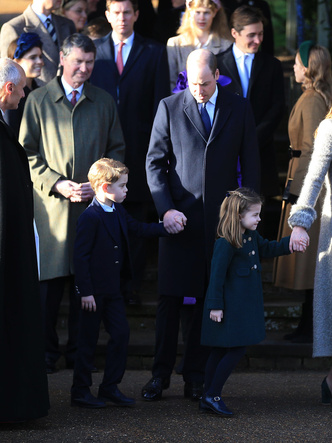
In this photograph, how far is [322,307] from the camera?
5.68 m

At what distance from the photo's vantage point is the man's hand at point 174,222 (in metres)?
5.62

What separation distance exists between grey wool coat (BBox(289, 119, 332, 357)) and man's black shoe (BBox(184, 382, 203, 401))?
0.74 meters

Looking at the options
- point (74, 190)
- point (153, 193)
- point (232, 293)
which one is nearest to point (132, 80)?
point (74, 190)

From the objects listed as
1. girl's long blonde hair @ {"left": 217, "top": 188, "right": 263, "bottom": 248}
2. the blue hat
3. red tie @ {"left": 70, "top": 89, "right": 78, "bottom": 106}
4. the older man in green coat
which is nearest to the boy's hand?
girl's long blonde hair @ {"left": 217, "top": 188, "right": 263, "bottom": 248}

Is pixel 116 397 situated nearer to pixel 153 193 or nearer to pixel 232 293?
pixel 232 293

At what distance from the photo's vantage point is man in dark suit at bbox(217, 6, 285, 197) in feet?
24.1

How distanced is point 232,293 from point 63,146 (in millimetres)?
1842

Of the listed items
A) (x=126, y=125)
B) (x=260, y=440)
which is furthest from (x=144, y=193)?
(x=260, y=440)

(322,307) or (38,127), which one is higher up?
(38,127)

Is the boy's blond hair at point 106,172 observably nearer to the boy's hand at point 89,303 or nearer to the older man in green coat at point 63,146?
the boy's hand at point 89,303

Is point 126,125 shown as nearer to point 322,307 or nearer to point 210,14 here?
point 210,14

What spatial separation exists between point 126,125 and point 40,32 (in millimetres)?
1025

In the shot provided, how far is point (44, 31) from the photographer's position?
751 cm

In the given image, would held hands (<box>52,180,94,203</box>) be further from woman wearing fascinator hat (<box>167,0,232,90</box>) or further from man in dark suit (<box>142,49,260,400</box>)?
woman wearing fascinator hat (<box>167,0,232,90</box>)
